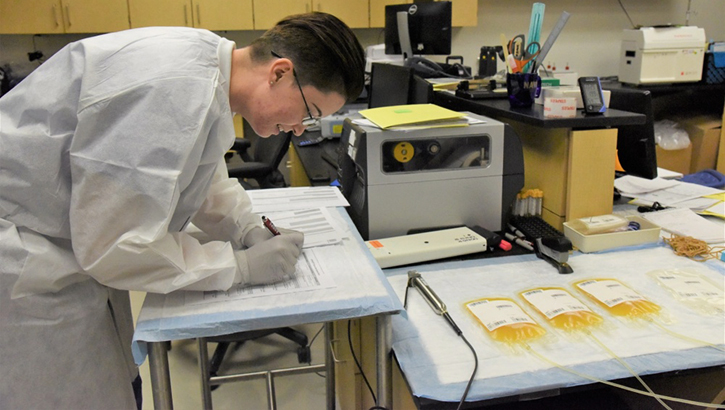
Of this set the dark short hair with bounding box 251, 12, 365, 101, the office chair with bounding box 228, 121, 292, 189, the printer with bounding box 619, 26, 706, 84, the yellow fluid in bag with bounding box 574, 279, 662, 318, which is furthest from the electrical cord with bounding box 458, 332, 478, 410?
the printer with bounding box 619, 26, 706, 84

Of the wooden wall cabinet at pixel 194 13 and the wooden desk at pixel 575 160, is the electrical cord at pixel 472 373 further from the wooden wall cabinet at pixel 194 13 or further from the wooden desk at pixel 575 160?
the wooden wall cabinet at pixel 194 13

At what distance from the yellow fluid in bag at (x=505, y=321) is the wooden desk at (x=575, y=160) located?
47 centimetres

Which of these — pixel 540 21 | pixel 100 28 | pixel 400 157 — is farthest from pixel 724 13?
pixel 100 28

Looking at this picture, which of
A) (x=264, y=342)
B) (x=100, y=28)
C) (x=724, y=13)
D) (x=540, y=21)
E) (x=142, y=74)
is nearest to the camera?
(x=142, y=74)

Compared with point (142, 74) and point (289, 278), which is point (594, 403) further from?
point (142, 74)

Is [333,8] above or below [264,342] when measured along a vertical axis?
above

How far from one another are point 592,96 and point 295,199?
81 cm

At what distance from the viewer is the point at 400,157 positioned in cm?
133

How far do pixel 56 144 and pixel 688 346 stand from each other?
1069 mm

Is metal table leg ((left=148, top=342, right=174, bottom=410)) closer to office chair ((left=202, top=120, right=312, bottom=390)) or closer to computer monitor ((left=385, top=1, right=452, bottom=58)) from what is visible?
office chair ((left=202, top=120, right=312, bottom=390))

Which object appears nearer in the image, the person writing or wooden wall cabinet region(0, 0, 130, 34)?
the person writing

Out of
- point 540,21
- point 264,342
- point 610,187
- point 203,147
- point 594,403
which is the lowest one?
point 264,342

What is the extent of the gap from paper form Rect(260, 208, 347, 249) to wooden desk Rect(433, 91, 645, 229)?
0.56 m

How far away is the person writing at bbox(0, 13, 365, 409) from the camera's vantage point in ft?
2.62
